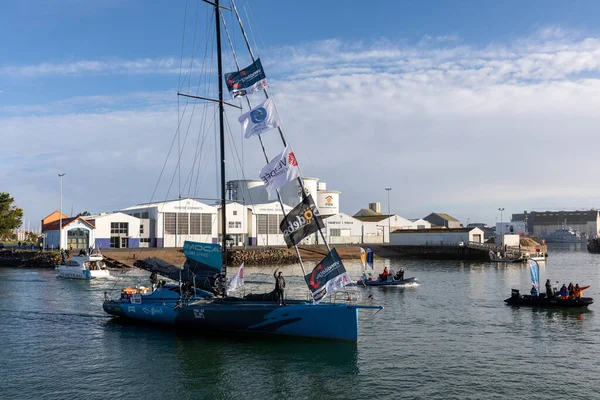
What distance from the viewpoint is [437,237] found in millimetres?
108438

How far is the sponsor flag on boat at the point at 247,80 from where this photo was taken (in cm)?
2717

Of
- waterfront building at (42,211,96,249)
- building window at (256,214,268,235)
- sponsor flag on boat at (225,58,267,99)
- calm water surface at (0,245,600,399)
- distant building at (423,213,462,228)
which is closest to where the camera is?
calm water surface at (0,245,600,399)

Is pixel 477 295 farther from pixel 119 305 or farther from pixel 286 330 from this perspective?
pixel 119 305

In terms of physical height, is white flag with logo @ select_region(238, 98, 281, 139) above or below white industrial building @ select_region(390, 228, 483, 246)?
above

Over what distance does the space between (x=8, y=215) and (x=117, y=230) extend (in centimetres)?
1907

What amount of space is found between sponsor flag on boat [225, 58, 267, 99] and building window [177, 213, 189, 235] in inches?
2787

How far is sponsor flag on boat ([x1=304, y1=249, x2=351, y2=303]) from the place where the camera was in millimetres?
25453

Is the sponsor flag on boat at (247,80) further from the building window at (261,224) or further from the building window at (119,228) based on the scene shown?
the building window at (261,224)

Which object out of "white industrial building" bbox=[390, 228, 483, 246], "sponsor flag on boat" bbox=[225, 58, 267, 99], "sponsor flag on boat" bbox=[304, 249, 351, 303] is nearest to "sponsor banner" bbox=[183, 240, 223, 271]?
"sponsor flag on boat" bbox=[304, 249, 351, 303]

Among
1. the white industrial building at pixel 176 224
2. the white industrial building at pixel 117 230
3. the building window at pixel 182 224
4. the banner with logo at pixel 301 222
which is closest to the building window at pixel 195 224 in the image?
the white industrial building at pixel 176 224

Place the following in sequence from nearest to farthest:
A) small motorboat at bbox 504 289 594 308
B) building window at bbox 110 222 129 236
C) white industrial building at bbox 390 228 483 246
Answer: small motorboat at bbox 504 289 594 308 < building window at bbox 110 222 129 236 < white industrial building at bbox 390 228 483 246

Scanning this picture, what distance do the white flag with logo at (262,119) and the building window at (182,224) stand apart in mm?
72114

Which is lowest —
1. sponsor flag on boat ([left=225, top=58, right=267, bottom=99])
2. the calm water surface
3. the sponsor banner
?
the calm water surface

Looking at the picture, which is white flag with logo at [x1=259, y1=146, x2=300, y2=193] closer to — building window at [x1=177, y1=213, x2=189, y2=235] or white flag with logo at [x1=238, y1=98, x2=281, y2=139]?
white flag with logo at [x1=238, y1=98, x2=281, y2=139]
